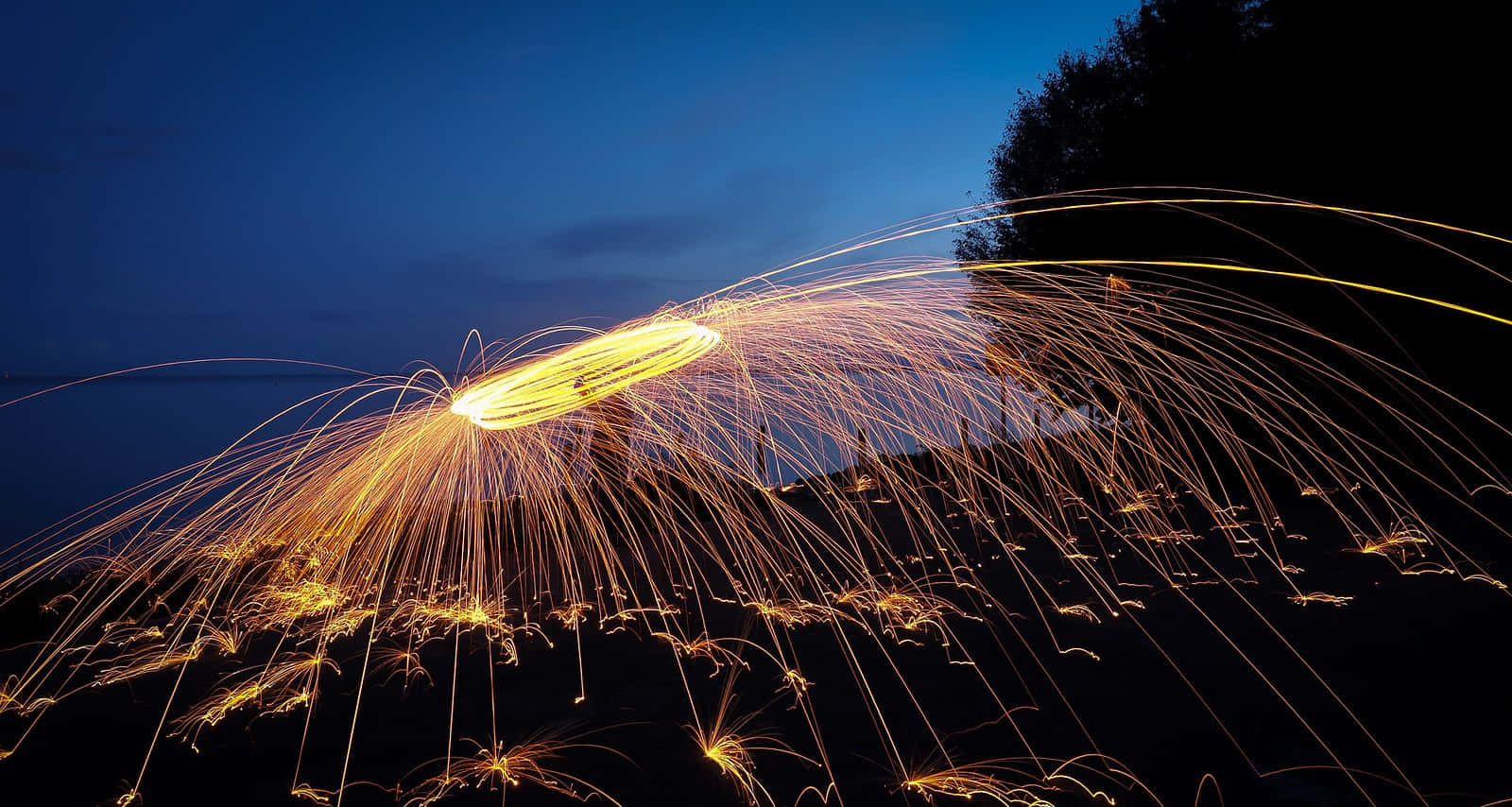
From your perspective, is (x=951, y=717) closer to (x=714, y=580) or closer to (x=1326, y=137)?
(x=714, y=580)

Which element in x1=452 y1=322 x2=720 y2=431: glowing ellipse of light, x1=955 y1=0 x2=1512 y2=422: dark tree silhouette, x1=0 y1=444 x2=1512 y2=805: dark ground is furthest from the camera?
x1=955 y1=0 x2=1512 y2=422: dark tree silhouette

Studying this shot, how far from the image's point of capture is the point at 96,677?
180 inches

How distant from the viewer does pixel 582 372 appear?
179 inches

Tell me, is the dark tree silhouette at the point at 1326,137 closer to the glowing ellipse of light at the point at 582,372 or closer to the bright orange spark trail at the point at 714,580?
the bright orange spark trail at the point at 714,580

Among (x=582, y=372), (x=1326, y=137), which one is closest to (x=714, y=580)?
(x=582, y=372)

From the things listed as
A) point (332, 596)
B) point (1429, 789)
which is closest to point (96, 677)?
point (332, 596)

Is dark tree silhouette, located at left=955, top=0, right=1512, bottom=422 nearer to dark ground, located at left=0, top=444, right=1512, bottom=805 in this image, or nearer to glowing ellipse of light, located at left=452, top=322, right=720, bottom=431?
dark ground, located at left=0, top=444, right=1512, bottom=805

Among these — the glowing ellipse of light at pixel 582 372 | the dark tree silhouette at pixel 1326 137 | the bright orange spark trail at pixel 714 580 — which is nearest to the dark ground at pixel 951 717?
the bright orange spark trail at pixel 714 580

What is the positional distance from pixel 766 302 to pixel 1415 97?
857 cm

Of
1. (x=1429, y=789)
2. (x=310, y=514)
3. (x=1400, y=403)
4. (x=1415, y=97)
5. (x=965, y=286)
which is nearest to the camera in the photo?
(x=1429, y=789)

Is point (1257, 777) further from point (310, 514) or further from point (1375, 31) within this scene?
point (1375, 31)

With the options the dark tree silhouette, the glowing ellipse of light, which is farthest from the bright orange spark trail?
the dark tree silhouette

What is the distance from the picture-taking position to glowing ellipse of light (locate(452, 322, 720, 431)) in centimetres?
439

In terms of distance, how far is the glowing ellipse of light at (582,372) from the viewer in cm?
439
